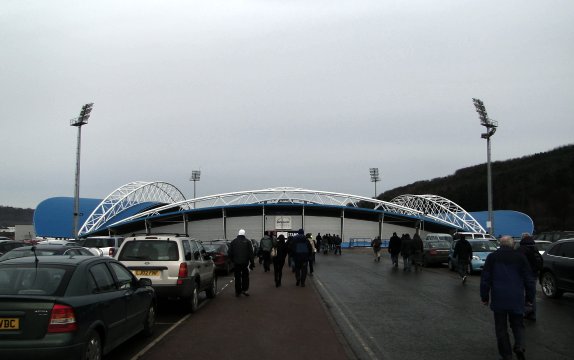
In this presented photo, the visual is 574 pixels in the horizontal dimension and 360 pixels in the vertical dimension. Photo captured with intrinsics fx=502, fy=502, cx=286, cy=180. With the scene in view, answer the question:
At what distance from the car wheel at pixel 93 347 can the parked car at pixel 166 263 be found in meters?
4.27

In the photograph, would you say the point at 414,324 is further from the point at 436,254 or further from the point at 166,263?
the point at 436,254

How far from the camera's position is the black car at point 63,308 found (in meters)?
5.21

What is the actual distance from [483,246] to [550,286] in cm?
858

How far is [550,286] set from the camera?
13203 millimetres

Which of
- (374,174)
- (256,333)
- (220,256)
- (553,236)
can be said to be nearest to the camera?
(256,333)

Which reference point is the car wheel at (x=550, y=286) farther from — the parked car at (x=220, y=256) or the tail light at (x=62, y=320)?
the parked car at (x=220, y=256)

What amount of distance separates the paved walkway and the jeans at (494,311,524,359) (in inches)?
77.6

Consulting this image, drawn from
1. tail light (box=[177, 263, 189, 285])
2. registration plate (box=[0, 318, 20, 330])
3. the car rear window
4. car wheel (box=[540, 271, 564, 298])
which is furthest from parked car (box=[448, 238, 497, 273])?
registration plate (box=[0, 318, 20, 330])

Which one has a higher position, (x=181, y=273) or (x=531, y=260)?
(x=531, y=260)

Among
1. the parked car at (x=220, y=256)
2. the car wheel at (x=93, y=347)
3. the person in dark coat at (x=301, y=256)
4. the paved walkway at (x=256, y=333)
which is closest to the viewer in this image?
the car wheel at (x=93, y=347)

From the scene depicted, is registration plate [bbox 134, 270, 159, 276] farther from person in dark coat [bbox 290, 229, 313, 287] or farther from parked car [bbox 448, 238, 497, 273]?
parked car [bbox 448, 238, 497, 273]

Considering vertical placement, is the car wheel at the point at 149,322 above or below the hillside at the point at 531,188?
below

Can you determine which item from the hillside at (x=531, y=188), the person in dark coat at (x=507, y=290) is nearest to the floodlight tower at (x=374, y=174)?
the hillside at (x=531, y=188)

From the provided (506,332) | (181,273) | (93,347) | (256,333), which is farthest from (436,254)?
(93,347)
